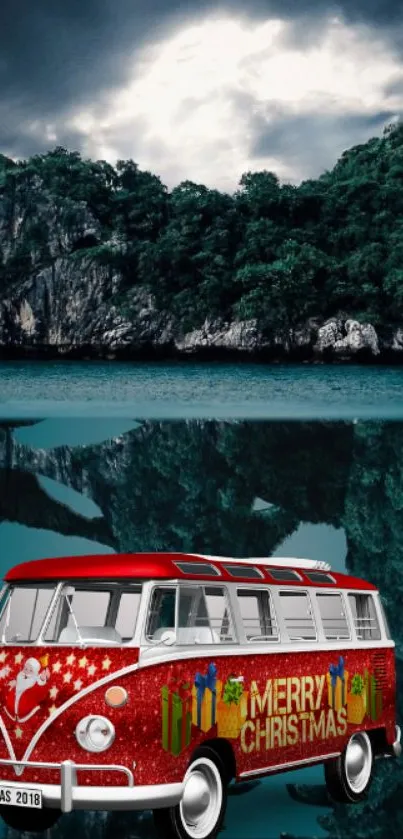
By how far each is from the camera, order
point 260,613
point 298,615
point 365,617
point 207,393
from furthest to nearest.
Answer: point 207,393
point 365,617
point 298,615
point 260,613

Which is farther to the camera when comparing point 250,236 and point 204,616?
point 250,236

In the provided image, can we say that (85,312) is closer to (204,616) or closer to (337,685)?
(337,685)

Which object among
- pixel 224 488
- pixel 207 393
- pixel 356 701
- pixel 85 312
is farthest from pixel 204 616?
pixel 85 312

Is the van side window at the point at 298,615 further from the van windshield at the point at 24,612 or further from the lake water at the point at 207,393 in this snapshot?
the lake water at the point at 207,393

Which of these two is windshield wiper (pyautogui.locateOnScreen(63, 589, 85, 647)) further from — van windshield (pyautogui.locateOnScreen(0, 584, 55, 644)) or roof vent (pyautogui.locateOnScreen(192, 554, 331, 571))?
roof vent (pyautogui.locateOnScreen(192, 554, 331, 571))

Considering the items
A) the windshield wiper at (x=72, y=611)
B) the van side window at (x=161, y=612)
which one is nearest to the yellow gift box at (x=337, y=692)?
the van side window at (x=161, y=612)

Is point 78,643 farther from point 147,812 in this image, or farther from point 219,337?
point 219,337

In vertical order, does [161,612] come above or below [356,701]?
above
